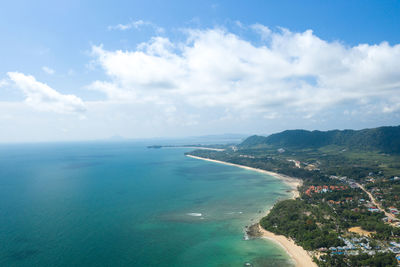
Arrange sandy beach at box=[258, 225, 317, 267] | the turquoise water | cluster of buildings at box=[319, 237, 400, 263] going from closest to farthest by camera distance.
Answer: sandy beach at box=[258, 225, 317, 267]
cluster of buildings at box=[319, 237, 400, 263]
the turquoise water

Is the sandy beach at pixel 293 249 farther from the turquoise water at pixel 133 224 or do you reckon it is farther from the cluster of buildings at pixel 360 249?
the cluster of buildings at pixel 360 249

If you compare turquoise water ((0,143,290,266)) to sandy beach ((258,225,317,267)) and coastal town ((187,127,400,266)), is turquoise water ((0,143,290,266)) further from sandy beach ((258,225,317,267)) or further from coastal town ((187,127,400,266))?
coastal town ((187,127,400,266))

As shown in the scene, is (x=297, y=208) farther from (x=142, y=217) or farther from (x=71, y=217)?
(x=71, y=217)

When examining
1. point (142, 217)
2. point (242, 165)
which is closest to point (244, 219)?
point (142, 217)

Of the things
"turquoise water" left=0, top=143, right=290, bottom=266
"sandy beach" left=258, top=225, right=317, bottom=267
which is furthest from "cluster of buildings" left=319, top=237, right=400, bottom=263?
"turquoise water" left=0, top=143, right=290, bottom=266

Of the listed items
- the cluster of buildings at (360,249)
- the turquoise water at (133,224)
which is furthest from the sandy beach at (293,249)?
the cluster of buildings at (360,249)

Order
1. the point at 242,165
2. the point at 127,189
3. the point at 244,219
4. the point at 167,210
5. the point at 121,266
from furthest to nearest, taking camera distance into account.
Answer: the point at 242,165, the point at 127,189, the point at 167,210, the point at 244,219, the point at 121,266

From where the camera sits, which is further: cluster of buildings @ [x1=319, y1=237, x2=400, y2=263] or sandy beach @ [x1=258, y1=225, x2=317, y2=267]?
cluster of buildings @ [x1=319, y1=237, x2=400, y2=263]

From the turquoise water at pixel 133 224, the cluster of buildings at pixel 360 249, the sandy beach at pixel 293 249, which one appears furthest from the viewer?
the turquoise water at pixel 133 224

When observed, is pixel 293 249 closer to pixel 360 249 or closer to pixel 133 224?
pixel 360 249

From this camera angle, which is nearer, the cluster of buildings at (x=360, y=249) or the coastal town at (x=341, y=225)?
the coastal town at (x=341, y=225)

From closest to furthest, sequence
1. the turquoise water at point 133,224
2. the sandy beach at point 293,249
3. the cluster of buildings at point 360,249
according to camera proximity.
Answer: the sandy beach at point 293,249 → the cluster of buildings at point 360,249 → the turquoise water at point 133,224
